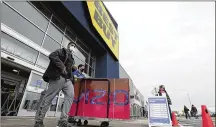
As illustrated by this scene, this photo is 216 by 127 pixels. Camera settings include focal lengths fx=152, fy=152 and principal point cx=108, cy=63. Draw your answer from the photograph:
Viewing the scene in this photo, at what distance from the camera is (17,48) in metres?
6.66

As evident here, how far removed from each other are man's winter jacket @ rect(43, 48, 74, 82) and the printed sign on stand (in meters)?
3.35

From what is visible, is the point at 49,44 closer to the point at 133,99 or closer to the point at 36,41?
the point at 36,41

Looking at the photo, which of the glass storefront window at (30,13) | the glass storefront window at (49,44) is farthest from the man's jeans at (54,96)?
the glass storefront window at (49,44)

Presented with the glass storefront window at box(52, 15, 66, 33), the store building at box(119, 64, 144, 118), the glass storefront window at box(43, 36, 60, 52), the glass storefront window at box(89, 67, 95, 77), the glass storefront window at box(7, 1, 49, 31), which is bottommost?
the store building at box(119, 64, 144, 118)

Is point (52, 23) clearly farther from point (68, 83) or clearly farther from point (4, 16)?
point (68, 83)

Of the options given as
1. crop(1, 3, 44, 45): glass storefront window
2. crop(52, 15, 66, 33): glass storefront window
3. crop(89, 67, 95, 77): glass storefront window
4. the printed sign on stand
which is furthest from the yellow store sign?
the printed sign on stand

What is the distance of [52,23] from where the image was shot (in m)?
9.29

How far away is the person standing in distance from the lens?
2.45m

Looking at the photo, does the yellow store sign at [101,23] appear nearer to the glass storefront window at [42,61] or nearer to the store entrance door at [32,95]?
the glass storefront window at [42,61]

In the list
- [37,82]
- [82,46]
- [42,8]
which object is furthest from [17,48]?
[82,46]

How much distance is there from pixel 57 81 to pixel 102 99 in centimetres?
161

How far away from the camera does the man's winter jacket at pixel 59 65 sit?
247 centimetres

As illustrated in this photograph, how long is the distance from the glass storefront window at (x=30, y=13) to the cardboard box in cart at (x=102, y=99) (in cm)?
542

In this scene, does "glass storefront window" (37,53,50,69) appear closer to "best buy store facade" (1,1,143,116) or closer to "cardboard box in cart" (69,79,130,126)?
"best buy store facade" (1,1,143,116)
